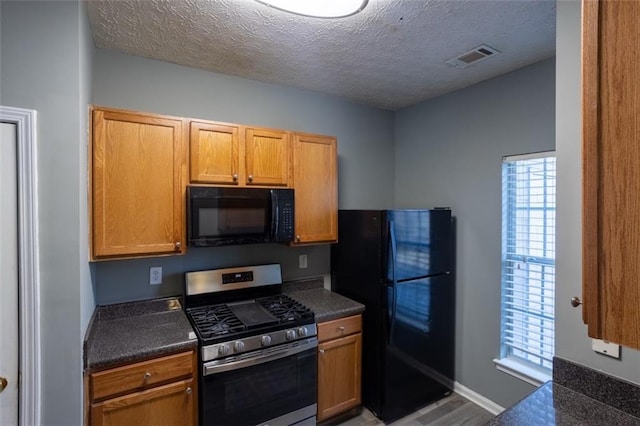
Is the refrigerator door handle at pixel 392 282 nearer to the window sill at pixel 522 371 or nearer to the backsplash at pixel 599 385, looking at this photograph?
the window sill at pixel 522 371

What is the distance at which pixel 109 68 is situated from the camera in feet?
6.97

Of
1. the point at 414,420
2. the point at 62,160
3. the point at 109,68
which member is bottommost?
the point at 414,420

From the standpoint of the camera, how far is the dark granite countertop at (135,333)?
1659 mm

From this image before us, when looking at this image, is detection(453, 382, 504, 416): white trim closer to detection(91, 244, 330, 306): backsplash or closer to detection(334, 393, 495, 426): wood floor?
detection(334, 393, 495, 426): wood floor

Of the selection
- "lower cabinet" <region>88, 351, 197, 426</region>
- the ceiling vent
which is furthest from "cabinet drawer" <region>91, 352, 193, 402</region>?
the ceiling vent

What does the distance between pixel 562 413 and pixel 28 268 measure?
7.08 ft

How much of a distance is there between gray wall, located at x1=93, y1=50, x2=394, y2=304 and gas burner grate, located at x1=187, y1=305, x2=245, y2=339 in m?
0.30

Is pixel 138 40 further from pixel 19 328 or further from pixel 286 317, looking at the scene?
pixel 286 317

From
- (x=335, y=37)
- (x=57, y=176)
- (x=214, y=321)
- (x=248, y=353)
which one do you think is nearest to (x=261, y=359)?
(x=248, y=353)

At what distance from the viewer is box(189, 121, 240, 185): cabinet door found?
2.12 meters

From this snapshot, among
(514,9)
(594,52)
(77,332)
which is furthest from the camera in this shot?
(514,9)

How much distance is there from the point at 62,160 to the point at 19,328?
0.73m

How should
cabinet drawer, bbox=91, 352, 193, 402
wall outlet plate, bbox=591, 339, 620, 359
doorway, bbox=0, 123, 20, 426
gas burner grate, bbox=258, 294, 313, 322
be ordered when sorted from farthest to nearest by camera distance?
gas burner grate, bbox=258, 294, 313, 322, cabinet drawer, bbox=91, 352, 193, 402, doorway, bbox=0, 123, 20, 426, wall outlet plate, bbox=591, 339, 620, 359

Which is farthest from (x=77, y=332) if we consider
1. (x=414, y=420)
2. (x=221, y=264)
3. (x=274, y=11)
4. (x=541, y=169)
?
Result: (x=541, y=169)
